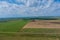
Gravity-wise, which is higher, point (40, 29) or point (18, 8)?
point (18, 8)

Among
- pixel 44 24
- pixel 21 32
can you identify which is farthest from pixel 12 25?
Result: pixel 44 24

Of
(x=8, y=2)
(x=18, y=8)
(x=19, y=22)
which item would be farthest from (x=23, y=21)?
(x=8, y=2)

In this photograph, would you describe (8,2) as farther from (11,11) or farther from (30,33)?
(30,33)

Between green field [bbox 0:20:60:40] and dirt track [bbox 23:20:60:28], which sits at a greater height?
dirt track [bbox 23:20:60:28]

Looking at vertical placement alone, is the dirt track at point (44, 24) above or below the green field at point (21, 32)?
above

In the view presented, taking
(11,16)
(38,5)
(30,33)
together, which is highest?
(38,5)

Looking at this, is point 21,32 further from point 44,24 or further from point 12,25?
point 44,24
